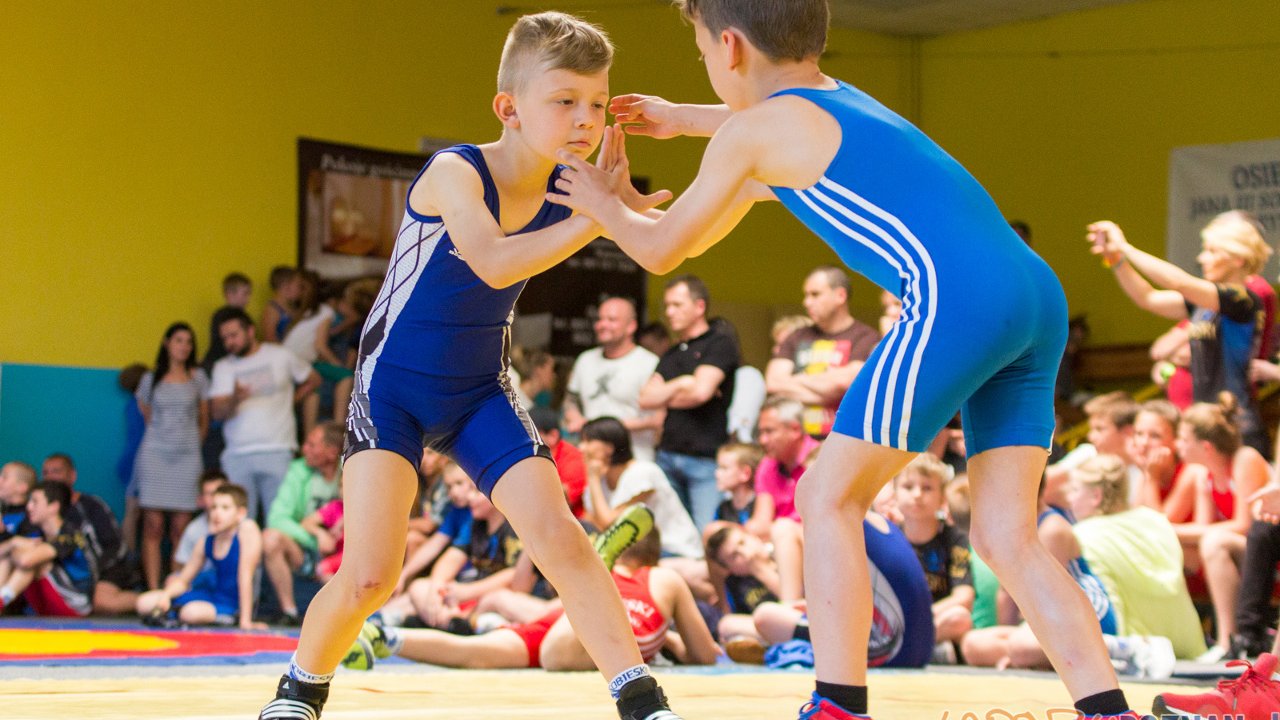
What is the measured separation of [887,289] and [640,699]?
1.05m

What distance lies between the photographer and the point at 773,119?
302cm

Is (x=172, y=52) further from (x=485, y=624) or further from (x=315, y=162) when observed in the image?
(x=485, y=624)

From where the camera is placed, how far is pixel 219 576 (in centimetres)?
892

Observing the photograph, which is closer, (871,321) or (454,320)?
(454,320)

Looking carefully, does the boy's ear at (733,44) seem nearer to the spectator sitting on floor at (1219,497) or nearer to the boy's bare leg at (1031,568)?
the boy's bare leg at (1031,568)

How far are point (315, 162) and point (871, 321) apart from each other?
564cm

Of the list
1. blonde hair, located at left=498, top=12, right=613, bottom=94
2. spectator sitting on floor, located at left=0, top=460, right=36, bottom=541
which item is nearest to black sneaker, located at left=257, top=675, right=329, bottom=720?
blonde hair, located at left=498, top=12, right=613, bottom=94

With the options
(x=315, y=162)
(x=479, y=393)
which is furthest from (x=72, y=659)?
(x=315, y=162)

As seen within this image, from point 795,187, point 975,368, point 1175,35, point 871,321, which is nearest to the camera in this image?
point 975,368

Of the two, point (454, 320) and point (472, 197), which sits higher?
point (472, 197)

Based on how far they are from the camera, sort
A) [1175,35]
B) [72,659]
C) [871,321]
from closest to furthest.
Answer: [72,659], [1175,35], [871,321]

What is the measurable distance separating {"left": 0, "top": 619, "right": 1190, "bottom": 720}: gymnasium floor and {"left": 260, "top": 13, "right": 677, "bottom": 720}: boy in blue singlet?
878 mm

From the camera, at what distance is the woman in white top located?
295 inches

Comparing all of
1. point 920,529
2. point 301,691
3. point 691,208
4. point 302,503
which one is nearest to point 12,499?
point 302,503
